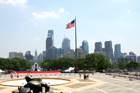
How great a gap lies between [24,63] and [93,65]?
65.1 meters

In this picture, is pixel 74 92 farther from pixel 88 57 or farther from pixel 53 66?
pixel 53 66

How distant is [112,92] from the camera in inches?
931

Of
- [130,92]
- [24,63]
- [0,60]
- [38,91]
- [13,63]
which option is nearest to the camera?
[38,91]

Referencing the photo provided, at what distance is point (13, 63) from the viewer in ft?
393

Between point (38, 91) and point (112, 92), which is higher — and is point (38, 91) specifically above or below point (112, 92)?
above

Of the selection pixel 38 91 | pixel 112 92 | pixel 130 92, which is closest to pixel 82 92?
pixel 112 92

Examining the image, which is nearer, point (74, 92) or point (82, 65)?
point (74, 92)

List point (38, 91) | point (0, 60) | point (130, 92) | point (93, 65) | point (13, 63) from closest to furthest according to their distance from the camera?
point (38, 91), point (130, 92), point (93, 65), point (0, 60), point (13, 63)

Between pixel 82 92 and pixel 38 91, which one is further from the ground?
pixel 38 91

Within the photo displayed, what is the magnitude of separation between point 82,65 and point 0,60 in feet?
186

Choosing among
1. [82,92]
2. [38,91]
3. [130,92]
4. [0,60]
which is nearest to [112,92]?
[130,92]

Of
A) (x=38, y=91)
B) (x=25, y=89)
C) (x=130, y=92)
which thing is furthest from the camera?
(x=130, y=92)

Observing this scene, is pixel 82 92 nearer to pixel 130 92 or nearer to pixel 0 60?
pixel 130 92

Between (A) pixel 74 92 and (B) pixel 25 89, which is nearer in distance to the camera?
(B) pixel 25 89
